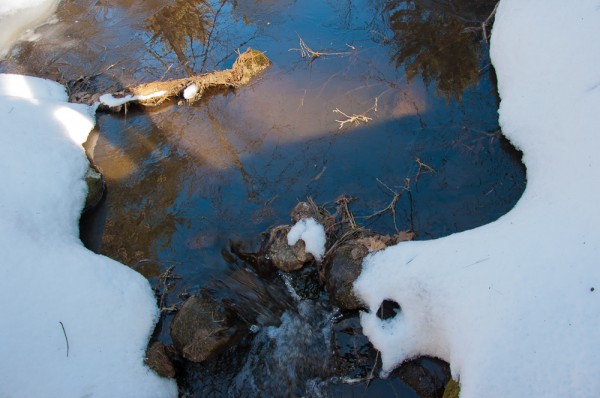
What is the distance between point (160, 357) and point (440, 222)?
11.9 ft

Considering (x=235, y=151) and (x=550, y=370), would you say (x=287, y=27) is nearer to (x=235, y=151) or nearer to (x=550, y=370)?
(x=235, y=151)

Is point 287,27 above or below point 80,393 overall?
above

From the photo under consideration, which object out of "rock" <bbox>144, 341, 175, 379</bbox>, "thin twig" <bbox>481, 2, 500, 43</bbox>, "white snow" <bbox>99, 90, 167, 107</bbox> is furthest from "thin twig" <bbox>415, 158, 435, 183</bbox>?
"white snow" <bbox>99, 90, 167, 107</bbox>

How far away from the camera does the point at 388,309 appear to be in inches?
166

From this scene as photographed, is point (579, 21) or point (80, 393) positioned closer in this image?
point (80, 393)

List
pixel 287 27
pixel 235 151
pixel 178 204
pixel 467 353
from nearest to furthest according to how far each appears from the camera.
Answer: pixel 467 353 → pixel 178 204 → pixel 235 151 → pixel 287 27

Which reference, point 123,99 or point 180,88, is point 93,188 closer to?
point 123,99

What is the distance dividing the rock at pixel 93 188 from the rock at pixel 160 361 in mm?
2736

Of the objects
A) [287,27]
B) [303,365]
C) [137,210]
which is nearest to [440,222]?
[303,365]

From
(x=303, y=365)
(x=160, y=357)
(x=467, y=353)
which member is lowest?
(x=303, y=365)

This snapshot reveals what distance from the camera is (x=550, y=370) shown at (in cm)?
307

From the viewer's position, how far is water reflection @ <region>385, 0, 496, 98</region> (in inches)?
261

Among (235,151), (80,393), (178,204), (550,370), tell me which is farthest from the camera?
(235,151)

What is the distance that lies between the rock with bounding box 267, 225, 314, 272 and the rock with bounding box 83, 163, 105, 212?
299 cm
